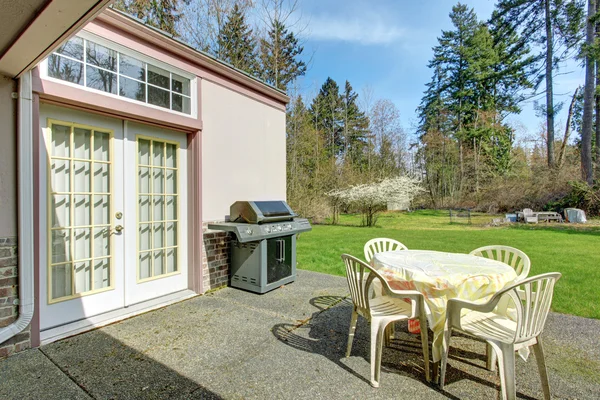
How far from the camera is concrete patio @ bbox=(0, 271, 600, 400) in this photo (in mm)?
1996

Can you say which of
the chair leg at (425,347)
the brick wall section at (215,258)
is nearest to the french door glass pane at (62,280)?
the brick wall section at (215,258)

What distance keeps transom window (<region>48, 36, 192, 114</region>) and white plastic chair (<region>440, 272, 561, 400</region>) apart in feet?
12.0

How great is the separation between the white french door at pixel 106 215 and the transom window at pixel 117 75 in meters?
0.33

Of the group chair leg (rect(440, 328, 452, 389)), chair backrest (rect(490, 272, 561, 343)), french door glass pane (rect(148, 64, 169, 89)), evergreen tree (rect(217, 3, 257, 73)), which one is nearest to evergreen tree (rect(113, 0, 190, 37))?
evergreen tree (rect(217, 3, 257, 73))

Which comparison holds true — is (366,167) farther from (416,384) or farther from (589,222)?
(416,384)

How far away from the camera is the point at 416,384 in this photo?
210 cm

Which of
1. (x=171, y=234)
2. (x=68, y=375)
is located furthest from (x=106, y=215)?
(x=68, y=375)

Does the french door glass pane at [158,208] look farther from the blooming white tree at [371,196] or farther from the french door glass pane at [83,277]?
the blooming white tree at [371,196]

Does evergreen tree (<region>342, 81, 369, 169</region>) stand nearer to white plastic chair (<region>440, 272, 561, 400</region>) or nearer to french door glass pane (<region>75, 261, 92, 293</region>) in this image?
french door glass pane (<region>75, 261, 92, 293</region>)

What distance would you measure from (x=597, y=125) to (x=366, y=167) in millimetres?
11571

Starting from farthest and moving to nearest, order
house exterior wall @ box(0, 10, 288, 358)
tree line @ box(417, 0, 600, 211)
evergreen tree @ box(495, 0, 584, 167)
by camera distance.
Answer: evergreen tree @ box(495, 0, 584, 167), tree line @ box(417, 0, 600, 211), house exterior wall @ box(0, 10, 288, 358)

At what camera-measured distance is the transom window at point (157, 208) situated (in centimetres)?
352

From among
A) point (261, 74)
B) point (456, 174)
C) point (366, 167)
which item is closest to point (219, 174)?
point (261, 74)

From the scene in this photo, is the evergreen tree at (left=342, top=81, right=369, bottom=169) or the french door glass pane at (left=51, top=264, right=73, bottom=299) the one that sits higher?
the evergreen tree at (left=342, top=81, right=369, bottom=169)
